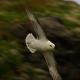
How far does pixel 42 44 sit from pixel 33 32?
9.32 feet

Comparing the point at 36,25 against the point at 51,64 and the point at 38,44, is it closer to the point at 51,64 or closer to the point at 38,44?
the point at 38,44

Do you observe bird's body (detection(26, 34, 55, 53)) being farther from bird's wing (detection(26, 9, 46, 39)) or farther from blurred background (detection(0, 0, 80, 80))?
blurred background (detection(0, 0, 80, 80))

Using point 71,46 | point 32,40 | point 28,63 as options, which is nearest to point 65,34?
point 71,46

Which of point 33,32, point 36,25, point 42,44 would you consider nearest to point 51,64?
point 42,44

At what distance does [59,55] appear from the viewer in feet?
68.0

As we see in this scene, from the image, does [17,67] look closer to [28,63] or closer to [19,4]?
[28,63]

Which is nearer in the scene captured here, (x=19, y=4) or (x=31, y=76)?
(x=31, y=76)

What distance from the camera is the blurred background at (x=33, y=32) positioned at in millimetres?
19469

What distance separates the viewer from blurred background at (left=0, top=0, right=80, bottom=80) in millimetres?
19469

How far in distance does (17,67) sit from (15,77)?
568 millimetres

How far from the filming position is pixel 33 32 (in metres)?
20.9

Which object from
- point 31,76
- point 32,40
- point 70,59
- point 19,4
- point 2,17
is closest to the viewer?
point 32,40

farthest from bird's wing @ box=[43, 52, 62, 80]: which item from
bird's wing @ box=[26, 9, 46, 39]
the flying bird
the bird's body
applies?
bird's wing @ box=[26, 9, 46, 39]

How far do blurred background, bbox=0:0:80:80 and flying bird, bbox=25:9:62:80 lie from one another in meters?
0.81
